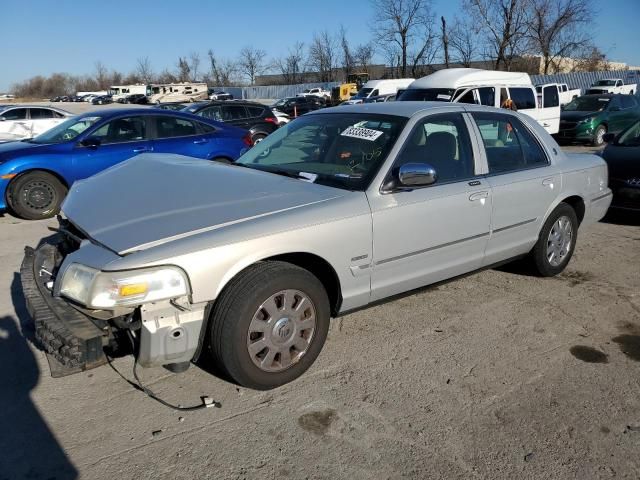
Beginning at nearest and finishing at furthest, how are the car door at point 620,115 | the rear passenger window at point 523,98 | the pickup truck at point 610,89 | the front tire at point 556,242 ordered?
the front tire at point 556,242
the rear passenger window at point 523,98
the car door at point 620,115
the pickup truck at point 610,89

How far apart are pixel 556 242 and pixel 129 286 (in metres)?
3.85

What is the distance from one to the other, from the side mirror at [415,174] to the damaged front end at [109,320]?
57.3 inches

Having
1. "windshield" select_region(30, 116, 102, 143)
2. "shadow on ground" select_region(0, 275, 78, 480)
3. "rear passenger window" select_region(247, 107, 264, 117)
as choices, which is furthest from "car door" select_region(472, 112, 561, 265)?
"rear passenger window" select_region(247, 107, 264, 117)

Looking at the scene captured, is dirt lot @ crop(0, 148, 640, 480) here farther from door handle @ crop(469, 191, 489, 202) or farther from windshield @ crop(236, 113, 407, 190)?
windshield @ crop(236, 113, 407, 190)

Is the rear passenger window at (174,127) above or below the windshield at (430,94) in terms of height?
below

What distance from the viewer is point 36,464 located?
2.43m

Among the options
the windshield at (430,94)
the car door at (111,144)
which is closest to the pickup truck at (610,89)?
the windshield at (430,94)

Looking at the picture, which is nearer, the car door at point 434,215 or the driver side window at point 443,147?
the car door at point 434,215

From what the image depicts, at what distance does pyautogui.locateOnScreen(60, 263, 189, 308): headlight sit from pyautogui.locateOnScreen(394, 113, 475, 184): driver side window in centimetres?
175

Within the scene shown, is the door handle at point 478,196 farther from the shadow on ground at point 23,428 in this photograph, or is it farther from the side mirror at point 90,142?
the side mirror at point 90,142

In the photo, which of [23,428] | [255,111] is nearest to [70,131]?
[23,428]

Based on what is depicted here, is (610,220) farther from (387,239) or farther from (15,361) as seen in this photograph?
(15,361)

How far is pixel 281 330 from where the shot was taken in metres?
2.96

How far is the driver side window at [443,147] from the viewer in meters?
3.60
